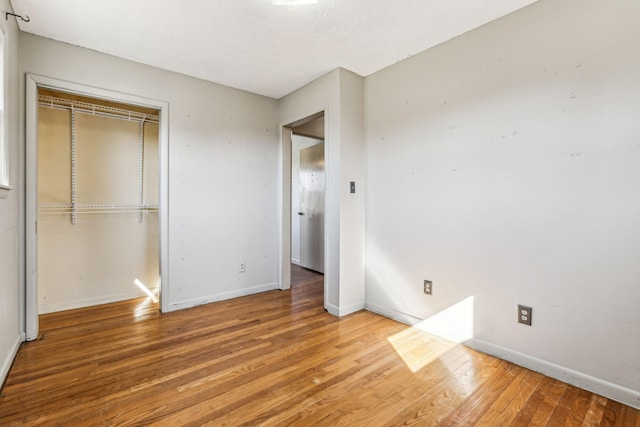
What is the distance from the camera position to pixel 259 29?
2225mm

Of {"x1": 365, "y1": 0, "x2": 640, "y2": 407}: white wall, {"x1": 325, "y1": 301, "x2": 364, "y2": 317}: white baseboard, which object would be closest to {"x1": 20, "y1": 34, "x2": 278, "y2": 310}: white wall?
{"x1": 325, "y1": 301, "x2": 364, "y2": 317}: white baseboard

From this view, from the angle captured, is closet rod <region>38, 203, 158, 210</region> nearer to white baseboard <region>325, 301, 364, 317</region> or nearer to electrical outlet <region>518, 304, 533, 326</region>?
white baseboard <region>325, 301, 364, 317</region>

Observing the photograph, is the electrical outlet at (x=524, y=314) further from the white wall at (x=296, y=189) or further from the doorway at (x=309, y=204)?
the white wall at (x=296, y=189)

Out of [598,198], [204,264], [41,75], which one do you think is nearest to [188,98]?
[41,75]

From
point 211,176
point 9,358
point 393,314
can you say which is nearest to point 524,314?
point 393,314

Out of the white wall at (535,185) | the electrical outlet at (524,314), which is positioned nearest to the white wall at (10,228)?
the white wall at (535,185)

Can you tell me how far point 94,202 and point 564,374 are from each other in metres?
4.22

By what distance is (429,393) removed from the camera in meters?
1.69

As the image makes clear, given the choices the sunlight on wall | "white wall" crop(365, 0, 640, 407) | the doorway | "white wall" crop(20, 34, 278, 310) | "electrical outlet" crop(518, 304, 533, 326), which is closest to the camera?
"white wall" crop(365, 0, 640, 407)

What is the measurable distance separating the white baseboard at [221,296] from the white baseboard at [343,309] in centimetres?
99

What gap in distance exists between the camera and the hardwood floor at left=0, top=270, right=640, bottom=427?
150 centimetres

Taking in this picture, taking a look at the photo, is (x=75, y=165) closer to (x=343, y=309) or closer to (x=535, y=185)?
(x=343, y=309)

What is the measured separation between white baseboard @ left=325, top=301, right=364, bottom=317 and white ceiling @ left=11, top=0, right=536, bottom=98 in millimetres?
2298

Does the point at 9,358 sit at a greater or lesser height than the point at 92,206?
lesser
